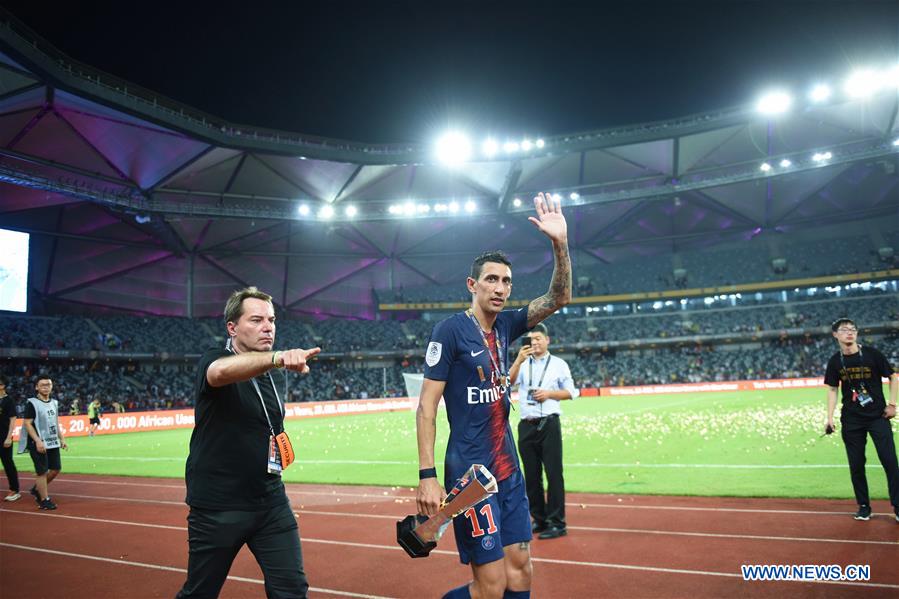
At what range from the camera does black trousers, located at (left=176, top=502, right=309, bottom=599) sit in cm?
350

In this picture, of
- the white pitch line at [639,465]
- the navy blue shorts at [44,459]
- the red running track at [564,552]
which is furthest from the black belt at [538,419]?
the navy blue shorts at [44,459]

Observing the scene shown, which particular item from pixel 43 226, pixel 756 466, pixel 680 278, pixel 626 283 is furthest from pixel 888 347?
pixel 43 226

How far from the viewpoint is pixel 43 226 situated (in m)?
45.3

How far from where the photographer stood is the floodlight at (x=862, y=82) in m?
35.3

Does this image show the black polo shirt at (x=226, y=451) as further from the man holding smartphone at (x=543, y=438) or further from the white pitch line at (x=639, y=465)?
the white pitch line at (x=639, y=465)

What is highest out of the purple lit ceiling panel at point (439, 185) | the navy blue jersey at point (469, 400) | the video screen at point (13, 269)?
the purple lit ceiling panel at point (439, 185)

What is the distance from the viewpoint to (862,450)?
7109 mm

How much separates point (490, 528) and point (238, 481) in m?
1.61

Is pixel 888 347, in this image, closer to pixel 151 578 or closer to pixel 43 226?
pixel 151 578

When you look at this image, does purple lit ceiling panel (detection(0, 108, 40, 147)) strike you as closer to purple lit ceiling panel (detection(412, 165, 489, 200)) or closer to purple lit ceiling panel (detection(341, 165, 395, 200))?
purple lit ceiling panel (detection(341, 165, 395, 200))

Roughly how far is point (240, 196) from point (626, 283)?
4159 cm

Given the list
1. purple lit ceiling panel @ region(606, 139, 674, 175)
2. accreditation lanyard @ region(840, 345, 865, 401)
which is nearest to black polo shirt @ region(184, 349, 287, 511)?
accreditation lanyard @ region(840, 345, 865, 401)

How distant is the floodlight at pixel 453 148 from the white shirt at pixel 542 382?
126 feet

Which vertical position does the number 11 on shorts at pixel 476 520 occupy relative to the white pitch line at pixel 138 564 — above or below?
above
